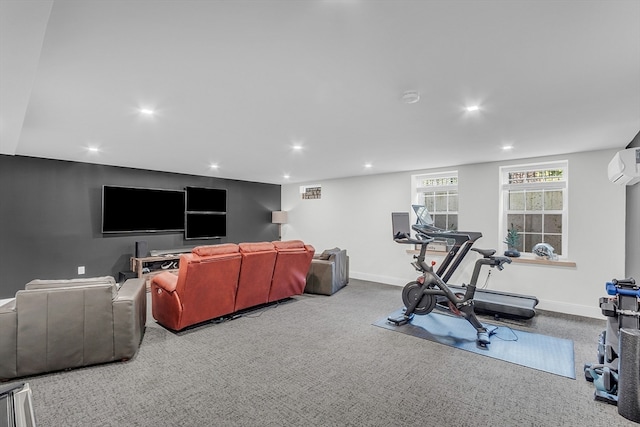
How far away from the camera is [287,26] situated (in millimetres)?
1520

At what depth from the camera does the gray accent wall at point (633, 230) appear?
334 centimetres

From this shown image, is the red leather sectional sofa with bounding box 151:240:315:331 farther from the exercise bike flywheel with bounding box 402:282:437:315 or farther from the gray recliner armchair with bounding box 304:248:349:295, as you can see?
the exercise bike flywheel with bounding box 402:282:437:315

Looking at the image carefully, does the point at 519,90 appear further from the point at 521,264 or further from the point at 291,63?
the point at 521,264

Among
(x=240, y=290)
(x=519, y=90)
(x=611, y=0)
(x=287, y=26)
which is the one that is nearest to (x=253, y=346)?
(x=240, y=290)

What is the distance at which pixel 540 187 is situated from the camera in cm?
463

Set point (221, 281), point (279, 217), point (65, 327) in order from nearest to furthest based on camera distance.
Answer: point (65, 327)
point (221, 281)
point (279, 217)

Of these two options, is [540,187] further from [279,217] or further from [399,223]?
[279,217]

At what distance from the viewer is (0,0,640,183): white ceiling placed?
4.62ft

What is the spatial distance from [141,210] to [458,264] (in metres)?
5.76

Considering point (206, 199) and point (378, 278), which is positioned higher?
point (206, 199)

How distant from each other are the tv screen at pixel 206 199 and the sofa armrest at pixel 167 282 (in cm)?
314

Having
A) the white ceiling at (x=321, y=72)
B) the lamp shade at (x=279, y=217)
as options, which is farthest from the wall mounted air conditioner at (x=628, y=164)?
the lamp shade at (x=279, y=217)

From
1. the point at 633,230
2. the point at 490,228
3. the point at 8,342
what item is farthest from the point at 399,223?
the point at 8,342

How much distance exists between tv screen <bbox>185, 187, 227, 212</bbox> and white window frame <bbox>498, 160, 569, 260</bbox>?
5.78 metres
